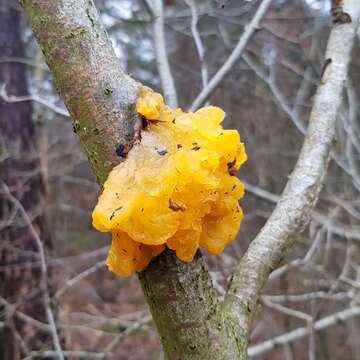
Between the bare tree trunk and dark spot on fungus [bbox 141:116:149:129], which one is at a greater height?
dark spot on fungus [bbox 141:116:149:129]

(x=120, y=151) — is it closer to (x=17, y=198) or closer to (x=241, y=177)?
(x=17, y=198)

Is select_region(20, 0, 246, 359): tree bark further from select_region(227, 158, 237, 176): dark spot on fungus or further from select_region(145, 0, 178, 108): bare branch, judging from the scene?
select_region(145, 0, 178, 108): bare branch

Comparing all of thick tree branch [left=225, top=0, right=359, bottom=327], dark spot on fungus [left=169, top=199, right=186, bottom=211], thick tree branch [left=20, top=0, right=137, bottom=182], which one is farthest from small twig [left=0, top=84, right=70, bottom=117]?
dark spot on fungus [left=169, top=199, right=186, bottom=211]

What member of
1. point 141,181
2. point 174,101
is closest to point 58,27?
point 141,181

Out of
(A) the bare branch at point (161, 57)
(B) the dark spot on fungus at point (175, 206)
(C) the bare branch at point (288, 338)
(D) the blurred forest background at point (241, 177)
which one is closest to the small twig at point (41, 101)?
(A) the bare branch at point (161, 57)

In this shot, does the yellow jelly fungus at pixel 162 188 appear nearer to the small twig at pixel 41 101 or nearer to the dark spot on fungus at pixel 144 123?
the dark spot on fungus at pixel 144 123

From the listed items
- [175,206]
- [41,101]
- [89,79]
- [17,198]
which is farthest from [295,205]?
[17,198]

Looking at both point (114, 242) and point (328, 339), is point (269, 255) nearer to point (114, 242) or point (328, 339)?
point (114, 242)
